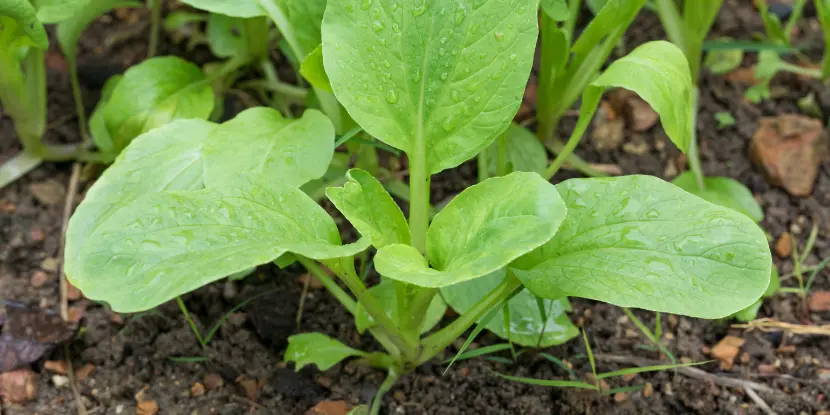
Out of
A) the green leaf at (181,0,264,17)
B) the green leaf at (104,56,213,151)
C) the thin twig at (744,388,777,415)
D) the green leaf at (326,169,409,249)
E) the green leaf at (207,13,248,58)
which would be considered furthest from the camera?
the green leaf at (207,13,248,58)

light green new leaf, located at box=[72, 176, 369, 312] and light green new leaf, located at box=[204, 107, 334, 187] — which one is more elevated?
light green new leaf, located at box=[72, 176, 369, 312]

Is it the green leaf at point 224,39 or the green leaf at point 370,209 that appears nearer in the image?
the green leaf at point 370,209

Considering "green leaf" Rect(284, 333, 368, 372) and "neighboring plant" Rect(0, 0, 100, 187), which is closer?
"green leaf" Rect(284, 333, 368, 372)

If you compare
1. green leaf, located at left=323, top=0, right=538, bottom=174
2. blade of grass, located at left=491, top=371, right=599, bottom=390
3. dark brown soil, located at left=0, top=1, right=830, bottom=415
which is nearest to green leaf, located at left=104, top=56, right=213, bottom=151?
dark brown soil, located at left=0, top=1, right=830, bottom=415

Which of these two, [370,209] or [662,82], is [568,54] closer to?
[662,82]

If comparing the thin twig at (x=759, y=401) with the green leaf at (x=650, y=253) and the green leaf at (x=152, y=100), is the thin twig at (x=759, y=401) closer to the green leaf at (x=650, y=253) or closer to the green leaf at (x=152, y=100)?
the green leaf at (x=650, y=253)

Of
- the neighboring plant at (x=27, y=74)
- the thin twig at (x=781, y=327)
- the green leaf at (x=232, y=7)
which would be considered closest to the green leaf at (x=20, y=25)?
the neighboring plant at (x=27, y=74)

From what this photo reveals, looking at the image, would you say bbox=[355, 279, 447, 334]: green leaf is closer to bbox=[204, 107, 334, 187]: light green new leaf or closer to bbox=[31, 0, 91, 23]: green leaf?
bbox=[204, 107, 334, 187]: light green new leaf
